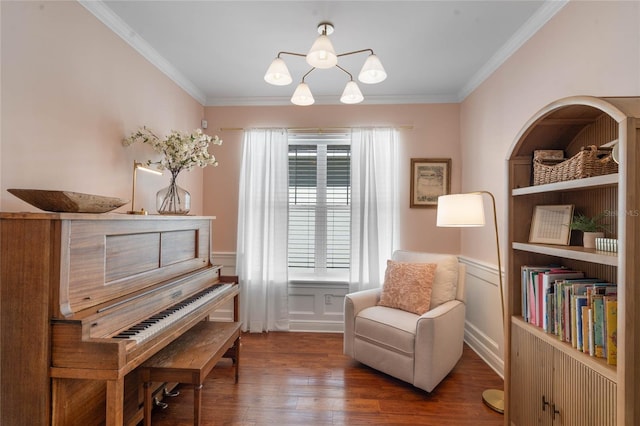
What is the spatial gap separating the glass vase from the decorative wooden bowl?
34.9 inches

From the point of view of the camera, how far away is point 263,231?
3.49 metres

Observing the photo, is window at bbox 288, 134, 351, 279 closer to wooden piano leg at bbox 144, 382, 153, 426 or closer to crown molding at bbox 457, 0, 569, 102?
crown molding at bbox 457, 0, 569, 102

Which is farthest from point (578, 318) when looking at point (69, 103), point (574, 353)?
point (69, 103)

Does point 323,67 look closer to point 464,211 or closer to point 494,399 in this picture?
point 464,211

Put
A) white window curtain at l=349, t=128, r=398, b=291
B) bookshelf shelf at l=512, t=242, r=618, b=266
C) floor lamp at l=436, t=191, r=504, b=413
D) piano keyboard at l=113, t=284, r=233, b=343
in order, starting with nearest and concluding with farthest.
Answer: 1. bookshelf shelf at l=512, t=242, r=618, b=266
2. piano keyboard at l=113, t=284, r=233, b=343
3. floor lamp at l=436, t=191, r=504, b=413
4. white window curtain at l=349, t=128, r=398, b=291

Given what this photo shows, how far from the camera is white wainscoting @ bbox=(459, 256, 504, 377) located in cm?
266

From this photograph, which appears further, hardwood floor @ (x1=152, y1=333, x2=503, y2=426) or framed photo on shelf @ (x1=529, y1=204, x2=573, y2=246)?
hardwood floor @ (x1=152, y1=333, x2=503, y2=426)

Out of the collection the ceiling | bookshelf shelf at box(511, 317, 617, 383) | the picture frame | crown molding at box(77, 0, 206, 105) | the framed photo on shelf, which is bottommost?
bookshelf shelf at box(511, 317, 617, 383)

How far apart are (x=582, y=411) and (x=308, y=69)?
3.02 m

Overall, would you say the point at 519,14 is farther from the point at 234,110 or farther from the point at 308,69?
the point at 234,110

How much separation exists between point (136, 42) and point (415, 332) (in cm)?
312

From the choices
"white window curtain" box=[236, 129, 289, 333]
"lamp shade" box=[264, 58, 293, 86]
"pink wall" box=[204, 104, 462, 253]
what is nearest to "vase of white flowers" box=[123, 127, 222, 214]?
"lamp shade" box=[264, 58, 293, 86]

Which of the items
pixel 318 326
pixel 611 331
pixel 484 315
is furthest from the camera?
pixel 318 326

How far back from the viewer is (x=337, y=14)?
82.5 inches
